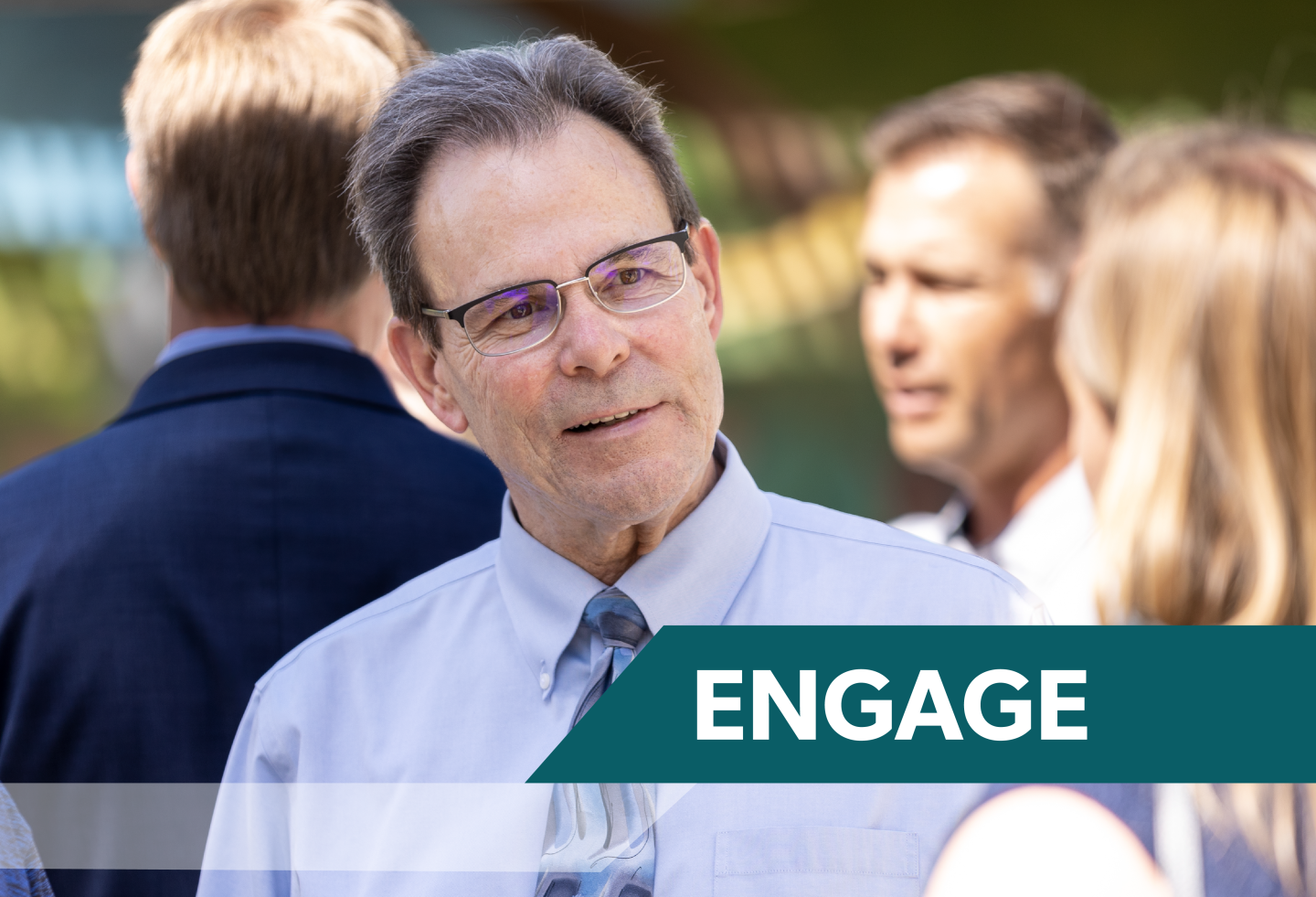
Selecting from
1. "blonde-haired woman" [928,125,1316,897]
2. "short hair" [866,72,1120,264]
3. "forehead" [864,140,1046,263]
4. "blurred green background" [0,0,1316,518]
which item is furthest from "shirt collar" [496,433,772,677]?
"blurred green background" [0,0,1316,518]

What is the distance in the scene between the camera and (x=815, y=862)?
132cm

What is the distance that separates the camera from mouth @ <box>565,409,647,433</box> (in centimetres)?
134

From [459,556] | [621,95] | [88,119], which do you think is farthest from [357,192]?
[88,119]

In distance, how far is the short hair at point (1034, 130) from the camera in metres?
3.02

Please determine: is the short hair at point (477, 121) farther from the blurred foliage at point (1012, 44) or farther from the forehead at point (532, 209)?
the blurred foliage at point (1012, 44)

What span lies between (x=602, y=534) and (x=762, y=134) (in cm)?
242

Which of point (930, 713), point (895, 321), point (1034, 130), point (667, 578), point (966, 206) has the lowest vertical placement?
point (930, 713)

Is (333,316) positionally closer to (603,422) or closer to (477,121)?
(477,121)

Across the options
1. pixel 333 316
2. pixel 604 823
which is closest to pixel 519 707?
pixel 604 823

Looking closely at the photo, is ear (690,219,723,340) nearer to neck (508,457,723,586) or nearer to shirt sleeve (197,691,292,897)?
neck (508,457,723,586)

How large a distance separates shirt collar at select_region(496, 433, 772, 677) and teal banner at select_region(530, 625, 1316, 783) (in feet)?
0.12

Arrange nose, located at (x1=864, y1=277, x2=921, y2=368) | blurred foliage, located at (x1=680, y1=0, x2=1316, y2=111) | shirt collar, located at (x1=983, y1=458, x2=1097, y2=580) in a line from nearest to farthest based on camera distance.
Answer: shirt collar, located at (x1=983, y1=458, x2=1097, y2=580), nose, located at (x1=864, y1=277, x2=921, y2=368), blurred foliage, located at (x1=680, y1=0, x2=1316, y2=111)

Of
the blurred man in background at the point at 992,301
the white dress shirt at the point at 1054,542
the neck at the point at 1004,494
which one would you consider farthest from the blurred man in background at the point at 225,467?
the neck at the point at 1004,494

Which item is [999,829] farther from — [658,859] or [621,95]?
[621,95]
